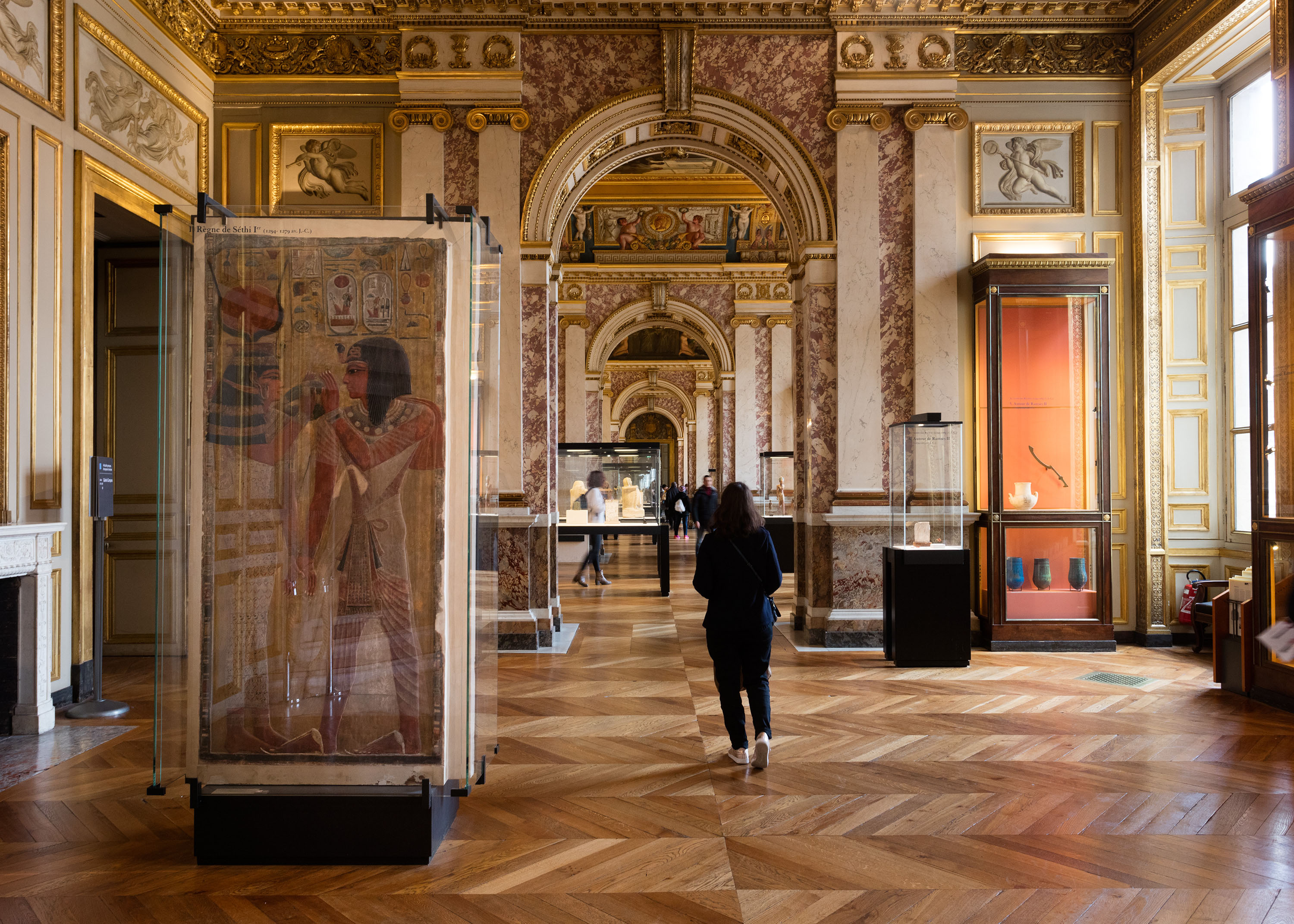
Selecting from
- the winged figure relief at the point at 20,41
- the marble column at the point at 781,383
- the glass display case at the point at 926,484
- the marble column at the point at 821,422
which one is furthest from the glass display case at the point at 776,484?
the winged figure relief at the point at 20,41

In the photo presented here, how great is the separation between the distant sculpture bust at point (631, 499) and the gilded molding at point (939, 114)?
510cm

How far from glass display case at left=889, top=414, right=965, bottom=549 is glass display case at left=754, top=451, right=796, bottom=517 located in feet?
22.0

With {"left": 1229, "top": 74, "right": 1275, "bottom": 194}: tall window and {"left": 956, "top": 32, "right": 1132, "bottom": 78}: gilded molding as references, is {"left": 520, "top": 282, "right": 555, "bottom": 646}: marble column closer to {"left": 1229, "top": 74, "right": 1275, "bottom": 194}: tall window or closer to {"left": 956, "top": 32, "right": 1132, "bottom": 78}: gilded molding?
{"left": 956, "top": 32, "right": 1132, "bottom": 78}: gilded molding

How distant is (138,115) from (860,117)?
5655 millimetres

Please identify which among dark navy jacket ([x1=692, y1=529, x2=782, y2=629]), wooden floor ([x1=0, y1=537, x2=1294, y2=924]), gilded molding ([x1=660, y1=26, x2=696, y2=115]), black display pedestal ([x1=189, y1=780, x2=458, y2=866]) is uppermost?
gilded molding ([x1=660, y1=26, x2=696, y2=115])

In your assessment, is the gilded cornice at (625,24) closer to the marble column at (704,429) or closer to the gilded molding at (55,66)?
the gilded molding at (55,66)

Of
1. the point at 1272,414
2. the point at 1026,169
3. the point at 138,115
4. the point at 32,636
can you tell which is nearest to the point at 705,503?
the point at 1026,169

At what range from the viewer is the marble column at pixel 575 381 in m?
15.5

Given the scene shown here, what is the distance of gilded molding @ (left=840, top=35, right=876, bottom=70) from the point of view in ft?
25.4

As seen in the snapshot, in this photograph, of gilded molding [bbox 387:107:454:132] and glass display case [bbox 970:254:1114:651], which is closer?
glass display case [bbox 970:254:1114:651]

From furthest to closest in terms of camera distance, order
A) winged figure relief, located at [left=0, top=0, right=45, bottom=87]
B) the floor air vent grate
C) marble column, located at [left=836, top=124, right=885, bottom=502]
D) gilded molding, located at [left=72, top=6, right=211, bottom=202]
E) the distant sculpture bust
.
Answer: the distant sculpture bust < marble column, located at [left=836, top=124, right=885, bottom=502] < the floor air vent grate < gilded molding, located at [left=72, top=6, right=211, bottom=202] < winged figure relief, located at [left=0, top=0, right=45, bottom=87]

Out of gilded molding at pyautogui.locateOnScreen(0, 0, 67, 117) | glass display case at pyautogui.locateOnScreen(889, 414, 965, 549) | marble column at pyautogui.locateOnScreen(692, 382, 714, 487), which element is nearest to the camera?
gilded molding at pyautogui.locateOnScreen(0, 0, 67, 117)

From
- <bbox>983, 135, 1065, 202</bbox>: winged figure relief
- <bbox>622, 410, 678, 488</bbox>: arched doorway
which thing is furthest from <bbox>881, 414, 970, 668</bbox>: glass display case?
<bbox>622, 410, 678, 488</bbox>: arched doorway

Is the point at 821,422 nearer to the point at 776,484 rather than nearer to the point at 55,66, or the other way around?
the point at 55,66
